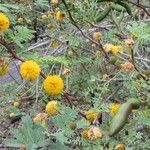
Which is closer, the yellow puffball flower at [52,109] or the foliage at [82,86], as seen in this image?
the foliage at [82,86]

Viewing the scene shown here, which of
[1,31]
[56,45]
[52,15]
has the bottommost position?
[56,45]

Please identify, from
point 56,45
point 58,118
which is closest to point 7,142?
point 58,118

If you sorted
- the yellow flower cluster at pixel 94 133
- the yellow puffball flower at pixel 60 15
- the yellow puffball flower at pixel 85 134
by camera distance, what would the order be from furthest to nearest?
the yellow puffball flower at pixel 60 15 → the yellow puffball flower at pixel 85 134 → the yellow flower cluster at pixel 94 133

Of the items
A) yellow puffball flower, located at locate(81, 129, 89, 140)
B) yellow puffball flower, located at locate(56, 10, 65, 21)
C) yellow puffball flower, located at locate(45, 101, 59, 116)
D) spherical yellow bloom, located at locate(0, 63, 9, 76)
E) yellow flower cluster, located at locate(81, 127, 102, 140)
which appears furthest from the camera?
yellow puffball flower, located at locate(56, 10, 65, 21)

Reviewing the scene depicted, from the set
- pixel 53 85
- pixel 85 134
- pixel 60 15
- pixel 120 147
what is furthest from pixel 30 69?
pixel 60 15

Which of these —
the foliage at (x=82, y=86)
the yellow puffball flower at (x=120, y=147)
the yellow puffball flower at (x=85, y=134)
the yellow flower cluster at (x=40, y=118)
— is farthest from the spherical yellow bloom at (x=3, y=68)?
the yellow puffball flower at (x=120, y=147)

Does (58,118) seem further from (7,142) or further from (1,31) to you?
(1,31)

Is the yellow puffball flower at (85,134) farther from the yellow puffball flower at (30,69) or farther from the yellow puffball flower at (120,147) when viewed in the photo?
the yellow puffball flower at (30,69)

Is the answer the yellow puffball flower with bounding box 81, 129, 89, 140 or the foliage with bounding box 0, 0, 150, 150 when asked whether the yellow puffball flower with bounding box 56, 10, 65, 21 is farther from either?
the yellow puffball flower with bounding box 81, 129, 89, 140

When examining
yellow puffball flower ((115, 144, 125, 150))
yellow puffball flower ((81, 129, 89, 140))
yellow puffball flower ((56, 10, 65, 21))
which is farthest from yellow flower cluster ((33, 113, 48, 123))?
yellow puffball flower ((56, 10, 65, 21))

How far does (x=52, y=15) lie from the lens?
9.04 feet

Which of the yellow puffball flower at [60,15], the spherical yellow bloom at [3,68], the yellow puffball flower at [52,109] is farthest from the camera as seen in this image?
the yellow puffball flower at [60,15]

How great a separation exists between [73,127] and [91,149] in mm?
98

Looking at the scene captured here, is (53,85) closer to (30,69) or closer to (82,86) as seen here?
(30,69)
